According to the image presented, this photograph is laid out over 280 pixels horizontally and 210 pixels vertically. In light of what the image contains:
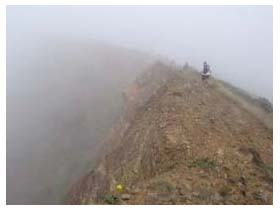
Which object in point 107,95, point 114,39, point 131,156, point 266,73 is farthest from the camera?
point 114,39

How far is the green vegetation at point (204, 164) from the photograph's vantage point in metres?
16.8

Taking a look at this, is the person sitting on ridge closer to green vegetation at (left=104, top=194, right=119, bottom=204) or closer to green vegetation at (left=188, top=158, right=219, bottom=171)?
green vegetation at (left=188, top=158, right=219, bottom=171)

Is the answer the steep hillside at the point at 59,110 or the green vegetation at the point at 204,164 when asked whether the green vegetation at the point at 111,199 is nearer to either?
the green vegetation at the point at 204,164

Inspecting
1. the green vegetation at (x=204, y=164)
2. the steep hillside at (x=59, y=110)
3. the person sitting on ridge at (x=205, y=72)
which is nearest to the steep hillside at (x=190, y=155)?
the green vegetation at (x=204, y=164)

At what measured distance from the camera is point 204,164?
1691cm

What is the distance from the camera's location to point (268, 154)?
17.8m

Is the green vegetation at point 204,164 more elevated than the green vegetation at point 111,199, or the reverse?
the green vegetation at point 204,164

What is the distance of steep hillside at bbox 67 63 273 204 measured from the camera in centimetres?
1552

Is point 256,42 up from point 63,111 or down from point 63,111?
up

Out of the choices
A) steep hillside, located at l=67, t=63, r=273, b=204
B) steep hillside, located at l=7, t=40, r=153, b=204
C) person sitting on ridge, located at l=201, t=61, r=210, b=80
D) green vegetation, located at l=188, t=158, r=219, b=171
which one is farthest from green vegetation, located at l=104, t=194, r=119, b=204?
steep hillside, located at l=7, t=40, r=153, b=204

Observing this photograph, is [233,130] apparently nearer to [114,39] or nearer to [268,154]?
[268,154]

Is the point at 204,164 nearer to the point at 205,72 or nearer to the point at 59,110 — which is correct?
the point at 205,72
